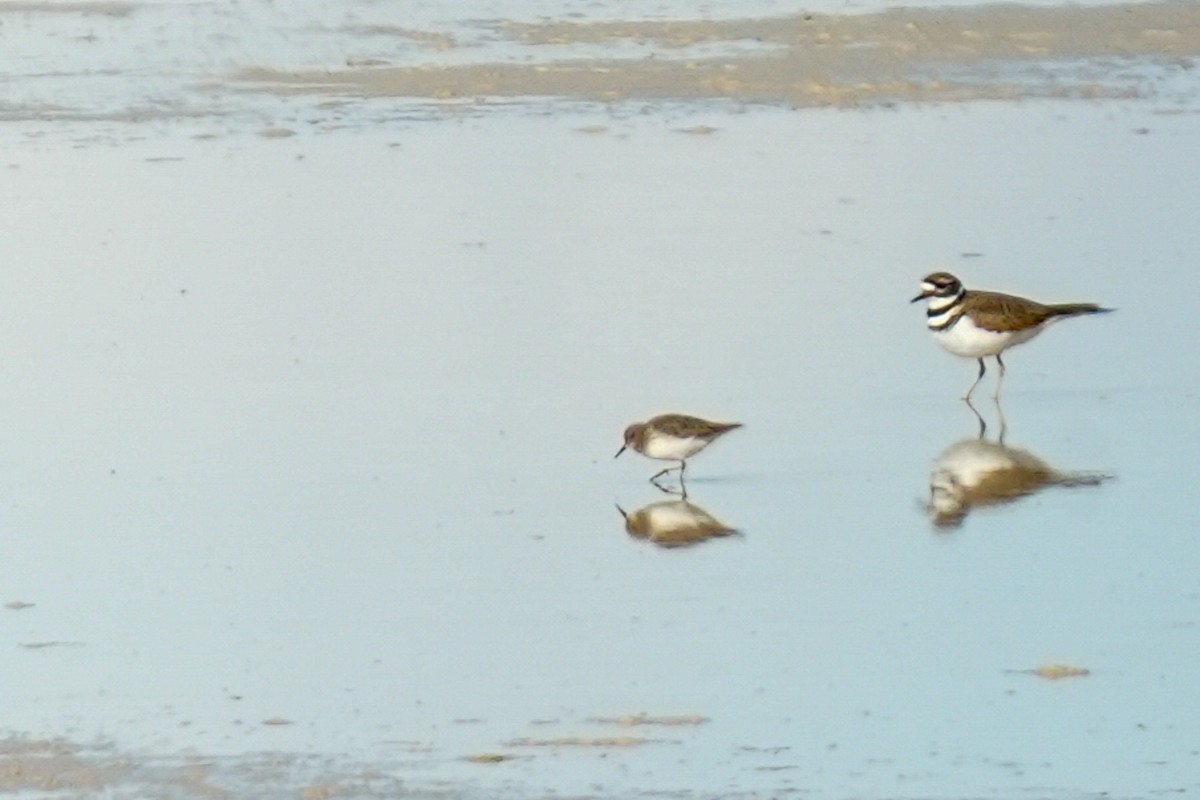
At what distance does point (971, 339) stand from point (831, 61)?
30.6ft

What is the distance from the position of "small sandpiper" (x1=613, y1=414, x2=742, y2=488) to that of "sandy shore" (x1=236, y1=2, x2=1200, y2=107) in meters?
9.01

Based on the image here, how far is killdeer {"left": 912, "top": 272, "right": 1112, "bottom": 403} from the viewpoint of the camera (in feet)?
39.0

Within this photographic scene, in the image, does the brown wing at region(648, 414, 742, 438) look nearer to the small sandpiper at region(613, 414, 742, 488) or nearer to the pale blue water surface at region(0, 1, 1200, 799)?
the small sandpiper at region(613, 414, 742, 488)

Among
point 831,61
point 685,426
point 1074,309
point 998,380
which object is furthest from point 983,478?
point 831,61

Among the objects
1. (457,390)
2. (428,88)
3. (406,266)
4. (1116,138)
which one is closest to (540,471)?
(457,390)

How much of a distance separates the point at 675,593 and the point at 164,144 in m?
10.1

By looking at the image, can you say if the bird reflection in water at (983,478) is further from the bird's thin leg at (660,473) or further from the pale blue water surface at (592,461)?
the bird's thin leg at (660,473)

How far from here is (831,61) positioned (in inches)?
822

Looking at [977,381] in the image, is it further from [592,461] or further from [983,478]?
[592,461]

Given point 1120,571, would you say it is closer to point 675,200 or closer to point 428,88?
point 675,200

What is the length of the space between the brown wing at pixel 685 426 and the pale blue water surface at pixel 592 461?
217 millimetres

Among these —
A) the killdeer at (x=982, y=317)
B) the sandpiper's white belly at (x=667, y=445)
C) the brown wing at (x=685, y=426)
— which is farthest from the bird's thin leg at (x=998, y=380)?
the sandpiper's white belly at (x=667, y=445)

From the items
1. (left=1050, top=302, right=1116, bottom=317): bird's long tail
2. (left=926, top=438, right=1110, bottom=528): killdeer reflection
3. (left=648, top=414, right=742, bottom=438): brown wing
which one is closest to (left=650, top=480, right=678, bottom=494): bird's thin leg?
(left=648, top=414, right=742, bottom=438): brown wing

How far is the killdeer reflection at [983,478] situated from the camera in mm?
10125
